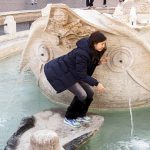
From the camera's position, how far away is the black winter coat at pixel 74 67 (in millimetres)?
5055

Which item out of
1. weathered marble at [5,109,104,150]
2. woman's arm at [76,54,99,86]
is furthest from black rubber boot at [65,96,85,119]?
woman's arm at [76,54,99,86]

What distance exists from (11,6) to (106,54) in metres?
14.7

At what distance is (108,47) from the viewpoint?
6.00 m

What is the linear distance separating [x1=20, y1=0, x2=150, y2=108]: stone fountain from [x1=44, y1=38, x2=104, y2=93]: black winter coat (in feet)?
2.16

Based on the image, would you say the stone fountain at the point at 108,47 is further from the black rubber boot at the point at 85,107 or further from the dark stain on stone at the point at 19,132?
the dark stain on stone at the point at 19,132

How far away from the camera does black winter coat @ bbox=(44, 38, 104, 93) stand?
16.6 feet

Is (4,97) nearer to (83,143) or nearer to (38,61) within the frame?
(38,61)

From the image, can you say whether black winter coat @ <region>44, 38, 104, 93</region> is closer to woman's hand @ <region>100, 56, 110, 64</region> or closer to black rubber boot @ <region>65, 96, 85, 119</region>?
black rubber boot @ <region>65, 96, 85, 119</region>

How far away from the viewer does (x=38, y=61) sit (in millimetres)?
6613

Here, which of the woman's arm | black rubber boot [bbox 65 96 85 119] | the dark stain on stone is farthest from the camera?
black rubber boot [bbox 65 96 85 119]

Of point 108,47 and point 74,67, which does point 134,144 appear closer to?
point 74,67

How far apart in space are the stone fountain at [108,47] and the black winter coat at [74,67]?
66 centimetres

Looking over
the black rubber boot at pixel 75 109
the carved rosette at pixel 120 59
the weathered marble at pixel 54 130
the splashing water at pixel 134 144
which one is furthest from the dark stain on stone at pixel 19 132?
the carved rosette at pixel 120 59

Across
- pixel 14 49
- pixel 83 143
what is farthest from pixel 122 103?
pixel 14 49
